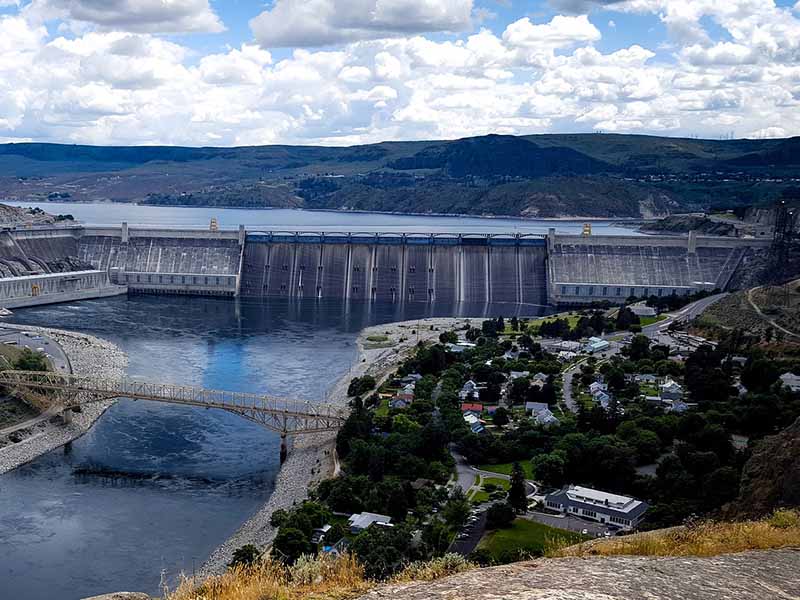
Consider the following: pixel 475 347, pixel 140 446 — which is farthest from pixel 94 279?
pixel 140 446

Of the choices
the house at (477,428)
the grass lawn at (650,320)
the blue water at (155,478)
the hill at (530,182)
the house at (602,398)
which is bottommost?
the blue water at (155,478)

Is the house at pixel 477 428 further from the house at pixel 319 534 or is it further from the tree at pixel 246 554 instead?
the tree at pixel 246 554

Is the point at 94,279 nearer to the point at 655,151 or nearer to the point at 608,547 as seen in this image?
the point at 608,547

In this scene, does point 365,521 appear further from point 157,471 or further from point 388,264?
point 388,264

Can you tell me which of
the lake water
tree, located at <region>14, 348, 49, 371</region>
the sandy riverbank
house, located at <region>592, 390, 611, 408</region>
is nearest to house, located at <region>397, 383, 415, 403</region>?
the sandy riverbank

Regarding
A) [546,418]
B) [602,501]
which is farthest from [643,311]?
[602,501]

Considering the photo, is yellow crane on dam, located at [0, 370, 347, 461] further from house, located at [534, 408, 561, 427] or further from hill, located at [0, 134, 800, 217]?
hill, located at [0, 134, 800, 217]

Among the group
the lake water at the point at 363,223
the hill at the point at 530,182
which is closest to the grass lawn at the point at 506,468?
the lake water at the point at 363,223
